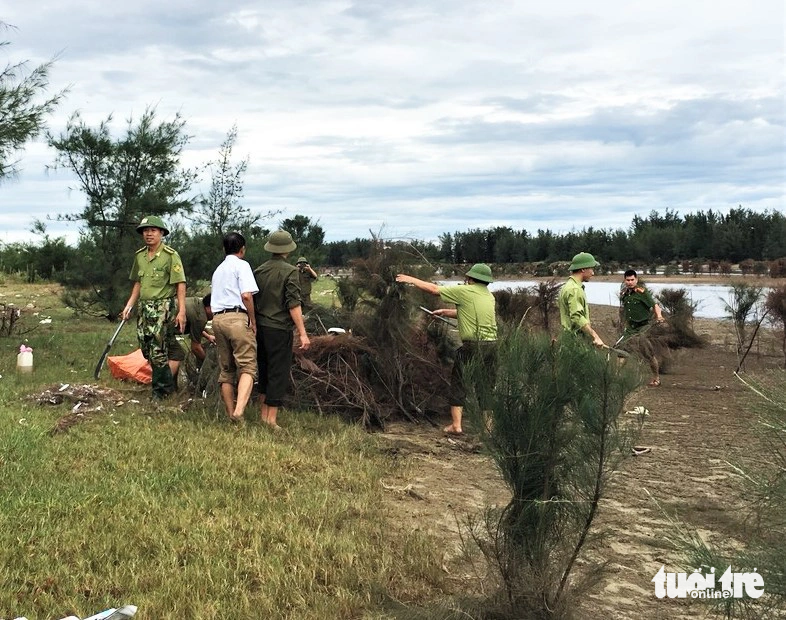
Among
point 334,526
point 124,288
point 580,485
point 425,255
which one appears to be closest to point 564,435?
point 580,485

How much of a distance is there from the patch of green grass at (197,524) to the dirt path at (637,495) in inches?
13.4

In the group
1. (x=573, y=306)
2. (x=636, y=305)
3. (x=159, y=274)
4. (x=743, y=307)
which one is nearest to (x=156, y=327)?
(x=159, y=274)

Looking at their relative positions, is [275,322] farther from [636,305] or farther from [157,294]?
[636,305]

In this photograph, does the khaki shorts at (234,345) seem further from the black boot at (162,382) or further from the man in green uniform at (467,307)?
the man in green uniform at (467,307)

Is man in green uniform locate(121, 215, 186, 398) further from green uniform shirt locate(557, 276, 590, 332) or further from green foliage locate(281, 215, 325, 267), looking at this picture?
green foliage locate(281, 215, 325, 267)

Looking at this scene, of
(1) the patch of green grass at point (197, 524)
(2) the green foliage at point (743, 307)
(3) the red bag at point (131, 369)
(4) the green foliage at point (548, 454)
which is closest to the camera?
(4) the green foliage at point (548, 454)

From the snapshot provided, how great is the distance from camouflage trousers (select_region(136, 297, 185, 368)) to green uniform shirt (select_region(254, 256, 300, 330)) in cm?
102

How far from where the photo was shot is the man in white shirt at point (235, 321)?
7.11m

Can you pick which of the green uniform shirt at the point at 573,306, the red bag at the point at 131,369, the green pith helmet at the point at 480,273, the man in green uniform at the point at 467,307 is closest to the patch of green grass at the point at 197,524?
the man in green uniform at the point at 467,307

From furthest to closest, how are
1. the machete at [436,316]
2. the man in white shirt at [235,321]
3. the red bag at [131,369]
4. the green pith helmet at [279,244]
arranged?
1. the red bag at [131,369]
2. the machete at [436,316]
3. the green pith helmet at [279,244]
4. the man in white shirt at [235,321]

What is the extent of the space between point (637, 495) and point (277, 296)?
3.61 metres

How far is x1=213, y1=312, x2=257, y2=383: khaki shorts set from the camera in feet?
23.4

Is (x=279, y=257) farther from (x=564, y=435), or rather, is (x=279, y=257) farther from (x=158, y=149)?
(x=158, y=149)

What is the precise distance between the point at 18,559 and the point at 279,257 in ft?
13.8
